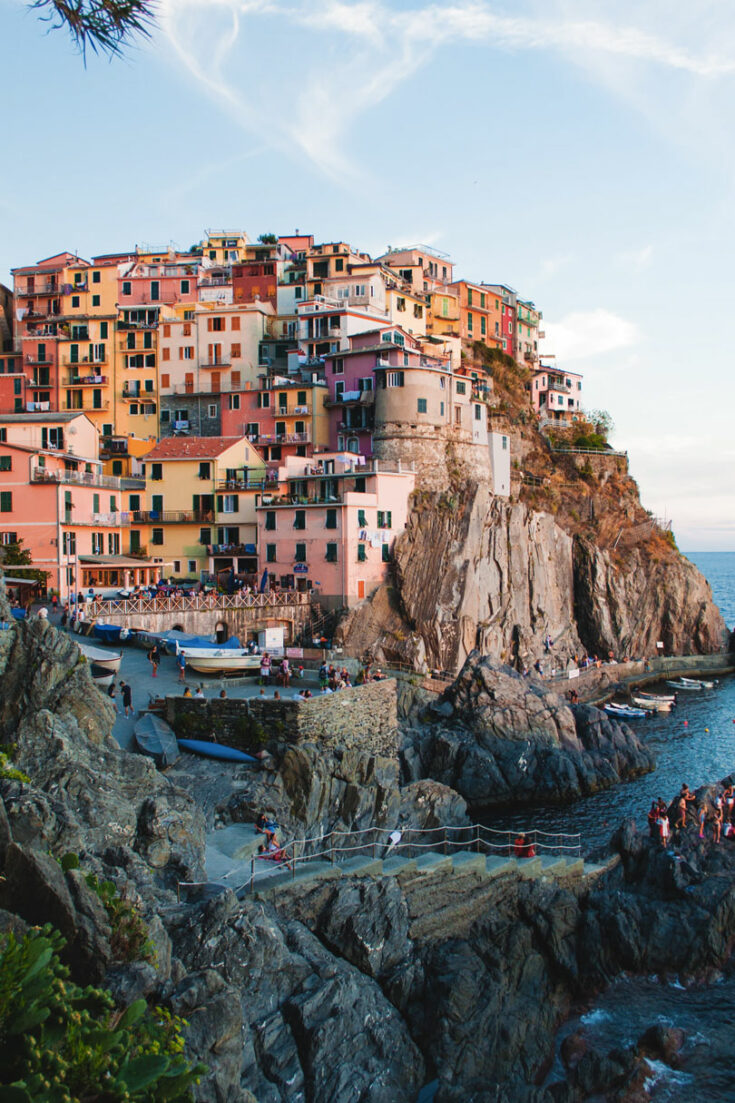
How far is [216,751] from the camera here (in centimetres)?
3011

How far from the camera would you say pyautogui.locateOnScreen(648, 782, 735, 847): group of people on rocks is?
28.5 metres

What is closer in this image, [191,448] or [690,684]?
[191,448]

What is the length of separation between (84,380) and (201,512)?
18.7m

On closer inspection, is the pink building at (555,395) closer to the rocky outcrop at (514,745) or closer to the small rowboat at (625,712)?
the small rowboat at (625,712)

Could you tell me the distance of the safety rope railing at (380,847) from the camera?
2159 cm

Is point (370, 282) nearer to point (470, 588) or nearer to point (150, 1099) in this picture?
point (470, 588)

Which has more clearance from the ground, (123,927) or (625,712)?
(123,927)

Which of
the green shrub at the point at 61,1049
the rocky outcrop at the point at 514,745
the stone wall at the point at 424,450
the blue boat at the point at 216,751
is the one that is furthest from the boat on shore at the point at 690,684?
the green shrub at the point at 61,1049

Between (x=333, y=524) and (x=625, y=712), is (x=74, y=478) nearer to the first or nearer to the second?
(x=333, y=524)

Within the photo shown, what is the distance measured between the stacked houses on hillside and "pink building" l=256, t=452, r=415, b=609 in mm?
124

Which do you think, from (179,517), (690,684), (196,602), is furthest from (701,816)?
(179,517)

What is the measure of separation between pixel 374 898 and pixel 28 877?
10298mm

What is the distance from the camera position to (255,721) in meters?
32.5

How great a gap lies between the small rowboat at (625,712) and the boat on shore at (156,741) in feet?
106
